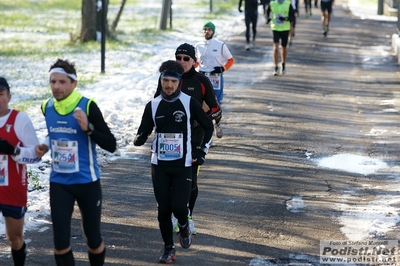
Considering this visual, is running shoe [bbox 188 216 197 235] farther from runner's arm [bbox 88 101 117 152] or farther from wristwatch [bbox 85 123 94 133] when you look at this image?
wristwatch [bbox 85 123 94 133]

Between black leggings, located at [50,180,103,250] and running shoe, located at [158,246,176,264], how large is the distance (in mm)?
1068

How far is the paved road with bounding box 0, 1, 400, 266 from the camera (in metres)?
7.46

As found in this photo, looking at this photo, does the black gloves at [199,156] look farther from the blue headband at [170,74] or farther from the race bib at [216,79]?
the race bib at [216,79]

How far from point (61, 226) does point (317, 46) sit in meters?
20.2

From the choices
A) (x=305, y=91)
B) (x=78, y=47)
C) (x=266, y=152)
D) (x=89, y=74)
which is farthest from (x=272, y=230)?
(x=78, y=47)

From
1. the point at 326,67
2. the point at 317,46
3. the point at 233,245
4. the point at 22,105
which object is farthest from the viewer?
the point at 317,46

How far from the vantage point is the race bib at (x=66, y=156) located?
229 inches

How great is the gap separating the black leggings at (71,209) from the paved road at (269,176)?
3.63 ft

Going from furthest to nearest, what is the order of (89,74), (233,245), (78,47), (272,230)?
(78,47) → (89,74) → (272,230) → (233,245)

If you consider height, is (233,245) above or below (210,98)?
below

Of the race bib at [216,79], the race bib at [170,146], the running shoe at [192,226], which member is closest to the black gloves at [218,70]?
the race bib at [216,79]

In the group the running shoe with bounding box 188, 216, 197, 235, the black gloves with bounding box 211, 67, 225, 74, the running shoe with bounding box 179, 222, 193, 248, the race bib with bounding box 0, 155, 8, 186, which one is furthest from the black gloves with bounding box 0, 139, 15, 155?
the black gloves with bounding box 211, 67, 225, 74

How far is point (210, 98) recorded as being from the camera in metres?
7.95

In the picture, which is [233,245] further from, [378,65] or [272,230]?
[378,65]
